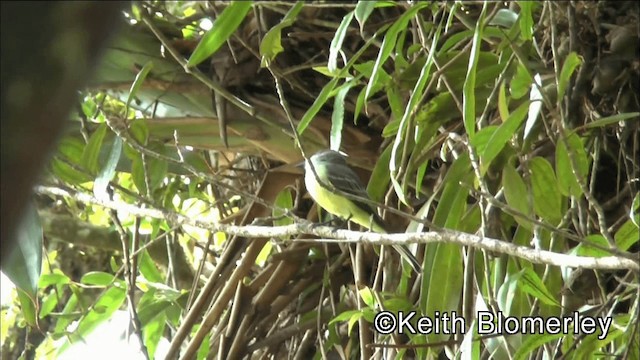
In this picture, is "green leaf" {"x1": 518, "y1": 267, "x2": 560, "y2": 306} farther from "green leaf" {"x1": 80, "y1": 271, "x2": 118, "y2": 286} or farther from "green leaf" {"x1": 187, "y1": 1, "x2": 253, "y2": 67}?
"green leaf" {"x1": 80, "y1": 271, "x2": 118, "y2": 286}

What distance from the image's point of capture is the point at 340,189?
1.61 metres

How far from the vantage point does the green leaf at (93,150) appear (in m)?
1.31

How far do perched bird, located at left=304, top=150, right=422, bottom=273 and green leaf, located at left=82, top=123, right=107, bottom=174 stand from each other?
0.41 meters

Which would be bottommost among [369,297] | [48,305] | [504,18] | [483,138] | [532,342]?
[48,305]

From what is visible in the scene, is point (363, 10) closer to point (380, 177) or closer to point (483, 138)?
point (483, 138)

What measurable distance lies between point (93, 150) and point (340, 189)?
50 cm

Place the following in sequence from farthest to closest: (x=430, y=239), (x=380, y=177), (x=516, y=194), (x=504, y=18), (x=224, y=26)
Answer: (x=380, y=177) < (x=504, y=18) < (x=516, y=194) < (x=224, y=26) < (x=430, y=239)

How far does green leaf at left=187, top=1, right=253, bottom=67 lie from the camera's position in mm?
1066

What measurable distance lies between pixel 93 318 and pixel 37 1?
1.63 m

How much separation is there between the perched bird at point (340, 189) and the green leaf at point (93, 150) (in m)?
0.41

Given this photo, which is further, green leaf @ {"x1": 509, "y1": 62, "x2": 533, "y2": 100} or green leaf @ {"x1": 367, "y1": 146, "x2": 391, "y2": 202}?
green leaf @ {"x1": 367, "y1": 146, "x2": 391, "y2": 202}

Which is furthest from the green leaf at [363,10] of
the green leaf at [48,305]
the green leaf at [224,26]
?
the green leaf at [48,305]

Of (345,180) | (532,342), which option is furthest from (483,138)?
(345,180)

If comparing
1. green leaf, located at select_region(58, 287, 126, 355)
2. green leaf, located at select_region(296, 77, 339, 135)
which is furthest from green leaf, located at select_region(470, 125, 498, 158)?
green leaf, located at select_region(58, 287, 126, 355)
